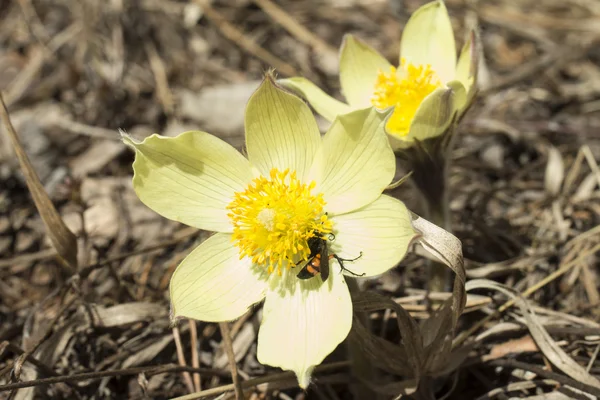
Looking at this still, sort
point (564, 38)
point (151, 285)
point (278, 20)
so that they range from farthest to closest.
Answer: point (278, 20) < point (564, 38) < point (151, 285)

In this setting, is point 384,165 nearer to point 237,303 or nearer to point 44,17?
point 237,303

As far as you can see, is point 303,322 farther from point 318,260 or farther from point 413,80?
point 413,80

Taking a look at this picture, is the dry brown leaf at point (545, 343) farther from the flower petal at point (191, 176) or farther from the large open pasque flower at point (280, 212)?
the flower petal at point (191, 176)

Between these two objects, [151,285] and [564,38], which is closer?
[151,285]

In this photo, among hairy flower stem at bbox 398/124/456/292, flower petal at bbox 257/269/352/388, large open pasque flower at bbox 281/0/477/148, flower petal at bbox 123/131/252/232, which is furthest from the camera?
hairy flower stem at bbox 398/124/456/292

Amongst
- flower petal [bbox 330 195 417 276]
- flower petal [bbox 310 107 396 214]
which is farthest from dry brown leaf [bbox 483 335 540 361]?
flower petal [bbox 310 107 396 214]

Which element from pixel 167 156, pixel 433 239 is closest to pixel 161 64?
pixel 167 156

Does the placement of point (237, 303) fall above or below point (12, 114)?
below

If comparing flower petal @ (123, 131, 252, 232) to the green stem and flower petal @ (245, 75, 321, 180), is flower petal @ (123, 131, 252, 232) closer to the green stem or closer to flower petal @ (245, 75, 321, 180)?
flower petal @ (245, 75, 321, 180)

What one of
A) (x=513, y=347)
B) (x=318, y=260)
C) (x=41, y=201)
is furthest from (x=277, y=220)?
(x=513, y=347)
